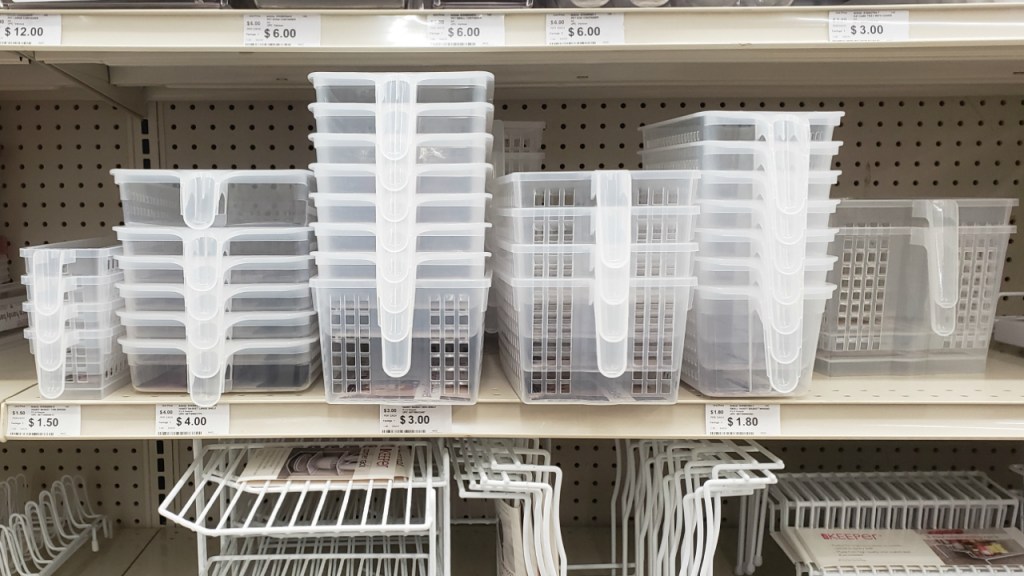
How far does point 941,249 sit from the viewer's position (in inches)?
39.7

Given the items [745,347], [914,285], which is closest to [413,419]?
[745,347]

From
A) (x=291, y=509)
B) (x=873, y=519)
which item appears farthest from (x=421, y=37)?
(x=873, y=519)

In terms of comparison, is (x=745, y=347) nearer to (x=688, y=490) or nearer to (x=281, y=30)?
(x=688, y=490)

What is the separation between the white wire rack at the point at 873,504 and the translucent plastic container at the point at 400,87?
2.94 ft

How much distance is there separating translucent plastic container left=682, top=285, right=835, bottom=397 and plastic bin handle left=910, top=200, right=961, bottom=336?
0.86ft

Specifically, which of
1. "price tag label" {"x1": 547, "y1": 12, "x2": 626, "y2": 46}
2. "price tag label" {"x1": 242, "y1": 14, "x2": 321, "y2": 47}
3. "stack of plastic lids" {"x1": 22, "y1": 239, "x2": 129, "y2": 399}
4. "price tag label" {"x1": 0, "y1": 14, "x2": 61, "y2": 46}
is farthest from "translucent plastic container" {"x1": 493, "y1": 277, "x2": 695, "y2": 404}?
"price tag label" {"x1": 0, "y1": 14, "x2": 61, "y2": 46}

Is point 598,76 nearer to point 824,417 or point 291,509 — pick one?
point 824,417

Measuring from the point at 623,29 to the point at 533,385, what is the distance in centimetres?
50

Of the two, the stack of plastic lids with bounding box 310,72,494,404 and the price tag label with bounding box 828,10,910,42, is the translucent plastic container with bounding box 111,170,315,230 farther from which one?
the price tag label with bounding box 828,10,910,42

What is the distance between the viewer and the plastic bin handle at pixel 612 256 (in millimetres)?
806

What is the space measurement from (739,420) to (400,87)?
0.65 meters

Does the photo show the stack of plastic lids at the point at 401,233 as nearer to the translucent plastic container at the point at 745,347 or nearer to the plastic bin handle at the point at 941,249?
the translucent plastic container at the point at 745,347

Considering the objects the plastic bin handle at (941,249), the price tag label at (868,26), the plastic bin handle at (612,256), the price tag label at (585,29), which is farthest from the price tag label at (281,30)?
the plastic bin handle at (941,249)

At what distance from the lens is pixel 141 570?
125cm
